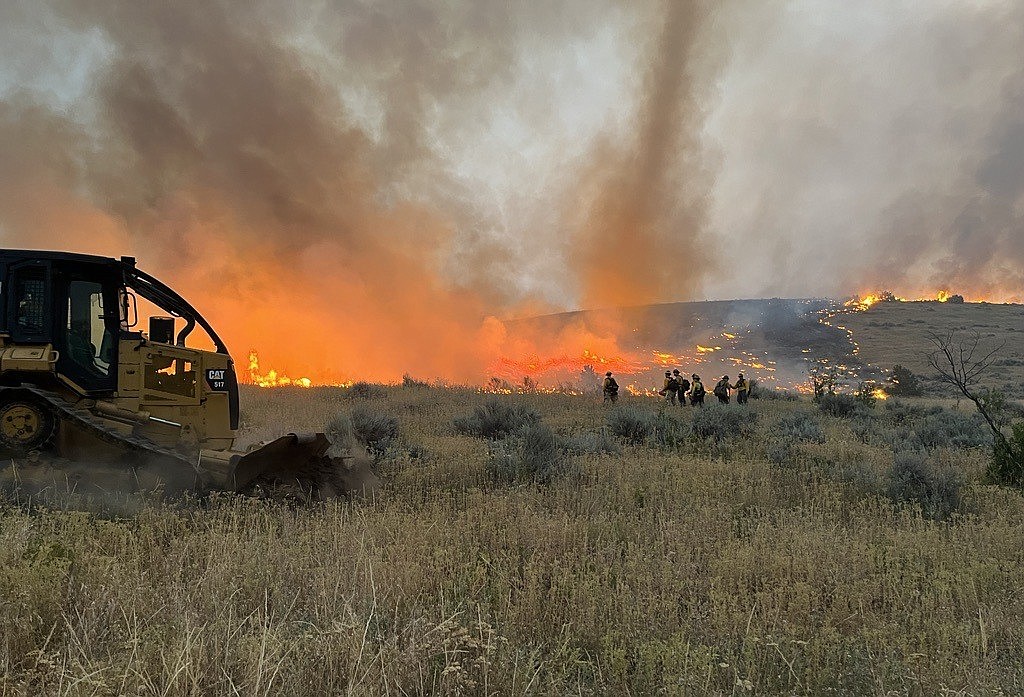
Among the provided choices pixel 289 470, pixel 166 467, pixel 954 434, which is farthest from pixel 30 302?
pixel 954 434

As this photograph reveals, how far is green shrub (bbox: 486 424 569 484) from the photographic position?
→ 810cm

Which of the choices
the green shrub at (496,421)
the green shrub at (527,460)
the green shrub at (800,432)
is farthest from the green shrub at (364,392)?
the green shrub at (800,432)

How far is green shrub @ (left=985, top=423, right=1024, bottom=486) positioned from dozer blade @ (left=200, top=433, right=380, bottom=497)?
29.1ft

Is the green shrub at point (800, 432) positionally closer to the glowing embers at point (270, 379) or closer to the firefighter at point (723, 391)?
the firefighter at point (723, 391)

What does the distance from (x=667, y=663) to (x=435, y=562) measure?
Result: 1.94 metres

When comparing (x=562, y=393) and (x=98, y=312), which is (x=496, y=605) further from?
(x=562, y=393)

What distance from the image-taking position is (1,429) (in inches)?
266

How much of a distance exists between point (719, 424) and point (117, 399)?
1118 centimetres

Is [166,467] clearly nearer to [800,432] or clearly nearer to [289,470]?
[289,470]

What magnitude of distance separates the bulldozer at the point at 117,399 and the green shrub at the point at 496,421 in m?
4.01

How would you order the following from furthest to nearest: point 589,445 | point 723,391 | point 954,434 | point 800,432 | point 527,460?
point 723,391, point 954,434, point 800,432, point 589,445, point 527,460

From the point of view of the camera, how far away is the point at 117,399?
7.71m

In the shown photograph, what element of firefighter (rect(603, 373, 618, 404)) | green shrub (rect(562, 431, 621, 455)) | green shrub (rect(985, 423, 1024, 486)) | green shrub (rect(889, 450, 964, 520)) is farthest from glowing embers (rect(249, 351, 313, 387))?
green shrub (rect(985, 423, 1024, 486))

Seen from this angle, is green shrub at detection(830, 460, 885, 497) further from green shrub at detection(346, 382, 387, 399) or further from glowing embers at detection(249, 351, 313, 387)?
glowing embers at detection(249, 351, 313, 387)
